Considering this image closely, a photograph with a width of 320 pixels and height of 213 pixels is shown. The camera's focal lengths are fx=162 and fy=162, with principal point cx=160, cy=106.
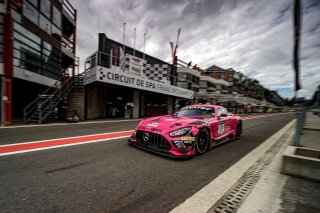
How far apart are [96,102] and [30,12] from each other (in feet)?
23.1

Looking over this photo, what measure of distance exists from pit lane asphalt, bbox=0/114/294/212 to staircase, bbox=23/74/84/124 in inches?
259

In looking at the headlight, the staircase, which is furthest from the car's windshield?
the staircase

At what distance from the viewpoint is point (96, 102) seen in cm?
1346

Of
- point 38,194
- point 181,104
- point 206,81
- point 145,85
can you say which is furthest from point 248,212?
point 206,81

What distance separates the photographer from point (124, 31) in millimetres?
15523

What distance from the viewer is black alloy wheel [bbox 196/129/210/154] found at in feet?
12.2

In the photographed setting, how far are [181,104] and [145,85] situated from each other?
33.1 ft

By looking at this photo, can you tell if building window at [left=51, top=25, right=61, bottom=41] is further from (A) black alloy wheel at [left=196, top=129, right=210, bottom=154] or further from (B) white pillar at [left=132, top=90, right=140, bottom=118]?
(A) black alloy wheel at [left=196, top=129, right=210, bottom=154]

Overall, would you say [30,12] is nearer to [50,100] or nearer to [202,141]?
[50,100]

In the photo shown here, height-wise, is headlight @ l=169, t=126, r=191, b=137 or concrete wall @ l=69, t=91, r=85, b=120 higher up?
concrete wall @ l=69, t=91, r=85, b=120

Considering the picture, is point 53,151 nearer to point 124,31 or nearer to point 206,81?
point 124,31

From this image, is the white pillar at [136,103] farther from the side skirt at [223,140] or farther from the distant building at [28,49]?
the side skirt at [223,140]

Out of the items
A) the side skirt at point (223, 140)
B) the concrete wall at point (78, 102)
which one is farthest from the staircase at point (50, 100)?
the side skirt at point (223, 140)

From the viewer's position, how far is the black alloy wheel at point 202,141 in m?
3.71
